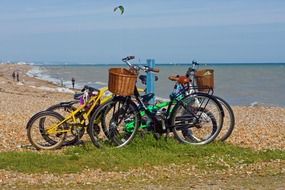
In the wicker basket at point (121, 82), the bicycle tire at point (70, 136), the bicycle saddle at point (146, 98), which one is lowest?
the bicycle tire at point (70, 136)

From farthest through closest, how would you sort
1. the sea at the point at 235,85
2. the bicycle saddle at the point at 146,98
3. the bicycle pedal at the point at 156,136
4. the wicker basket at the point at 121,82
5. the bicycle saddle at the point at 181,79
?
the sea at the point at 235,85
the bicycle saddle at the point at 181,79
the bicycle saddle at the point at 146,98
the bicycle pedal at the point at 156,136
the wicker basket at the point at 121,82

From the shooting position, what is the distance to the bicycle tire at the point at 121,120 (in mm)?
8922

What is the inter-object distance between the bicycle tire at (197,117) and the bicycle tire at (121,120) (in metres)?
0.64

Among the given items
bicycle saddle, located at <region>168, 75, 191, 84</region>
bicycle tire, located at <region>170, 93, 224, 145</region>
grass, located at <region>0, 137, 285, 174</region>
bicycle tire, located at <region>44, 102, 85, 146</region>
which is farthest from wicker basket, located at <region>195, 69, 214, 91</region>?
bicycle tire, located at <region>44, 102, 85, 146</region>

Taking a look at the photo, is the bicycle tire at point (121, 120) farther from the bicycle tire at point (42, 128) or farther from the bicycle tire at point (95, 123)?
the bicycle tire at point (42, 128)

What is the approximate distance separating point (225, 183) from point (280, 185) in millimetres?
651

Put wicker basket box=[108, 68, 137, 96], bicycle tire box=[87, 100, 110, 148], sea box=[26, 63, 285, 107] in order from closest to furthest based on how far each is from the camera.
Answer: wicker basket box=[108, 68, 137, 96] → bicycle tire box=[87, 100, 110, 148] → sea box=[26, 63, 285, 107]

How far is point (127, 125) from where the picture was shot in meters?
9.00

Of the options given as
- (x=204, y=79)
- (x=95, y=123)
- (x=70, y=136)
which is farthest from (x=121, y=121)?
(x=204, y=79)

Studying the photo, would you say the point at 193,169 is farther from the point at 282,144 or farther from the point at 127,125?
the point at 282,144

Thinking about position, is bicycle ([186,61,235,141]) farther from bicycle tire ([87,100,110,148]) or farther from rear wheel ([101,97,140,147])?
bicycle tire ([87,100,110,148])

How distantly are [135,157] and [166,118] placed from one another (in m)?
1.21

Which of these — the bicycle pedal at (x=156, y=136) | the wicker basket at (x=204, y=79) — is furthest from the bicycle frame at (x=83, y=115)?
the wicker basket at (x=204, y=79)

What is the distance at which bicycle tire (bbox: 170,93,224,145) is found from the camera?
30.0 ft
